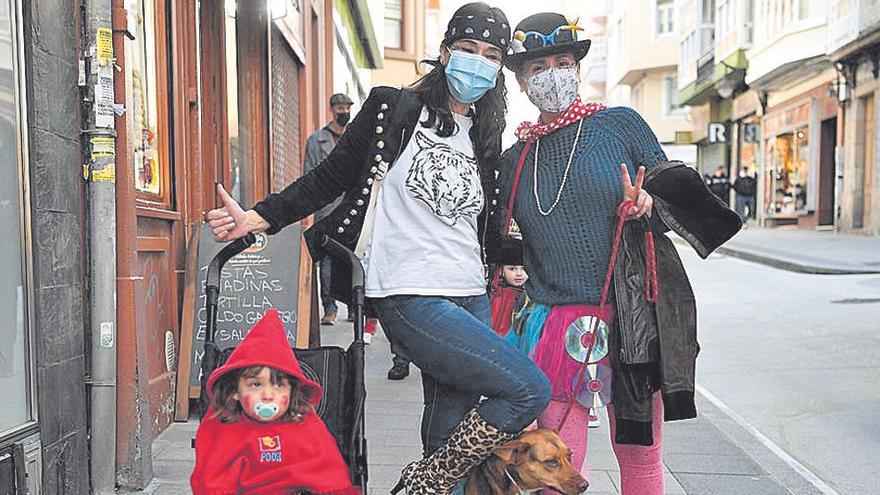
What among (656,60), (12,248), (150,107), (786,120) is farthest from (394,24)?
(12,248)

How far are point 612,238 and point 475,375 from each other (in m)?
0.65

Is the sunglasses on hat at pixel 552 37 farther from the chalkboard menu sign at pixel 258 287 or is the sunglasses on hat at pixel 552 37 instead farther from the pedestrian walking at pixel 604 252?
the chalkboard menu sign at pixel 258 287

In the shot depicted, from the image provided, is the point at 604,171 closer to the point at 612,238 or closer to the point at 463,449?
the point at 612,238

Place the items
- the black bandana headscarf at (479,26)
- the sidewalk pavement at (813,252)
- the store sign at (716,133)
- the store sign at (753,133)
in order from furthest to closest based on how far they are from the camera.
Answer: the store sign at (716,133) < the store sign at (753,133) < the sidewalk pavement at (813,252) < the black bandana headscarf at (479,26)

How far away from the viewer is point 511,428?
2855mm

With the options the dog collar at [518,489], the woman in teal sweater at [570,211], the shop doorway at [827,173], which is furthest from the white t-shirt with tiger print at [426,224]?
the shop doorway at [827,173]

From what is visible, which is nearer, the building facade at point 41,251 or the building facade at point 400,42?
the building facade at point 41,251

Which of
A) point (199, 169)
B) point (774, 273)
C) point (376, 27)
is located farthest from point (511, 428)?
point (376, 27)

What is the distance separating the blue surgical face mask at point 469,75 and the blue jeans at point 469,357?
0.68 metres

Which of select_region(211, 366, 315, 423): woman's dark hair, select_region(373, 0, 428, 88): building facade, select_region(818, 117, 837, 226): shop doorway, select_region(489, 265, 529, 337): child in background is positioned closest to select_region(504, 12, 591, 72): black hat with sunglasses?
select_region(489, 265, 529, 337): child in background

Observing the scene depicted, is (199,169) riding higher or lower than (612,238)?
higher

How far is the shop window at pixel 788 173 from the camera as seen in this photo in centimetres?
2842

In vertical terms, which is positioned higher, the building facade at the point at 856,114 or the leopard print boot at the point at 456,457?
the building facade at the point at 856,114

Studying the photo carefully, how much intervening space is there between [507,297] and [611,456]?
72.3 inches
